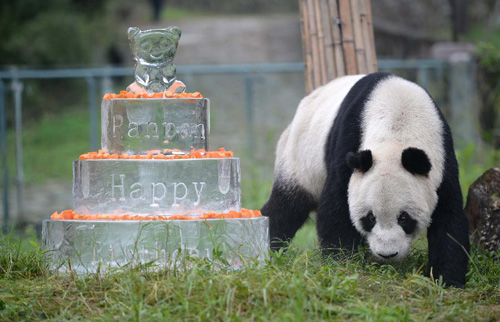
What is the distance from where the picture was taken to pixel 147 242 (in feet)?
14.8

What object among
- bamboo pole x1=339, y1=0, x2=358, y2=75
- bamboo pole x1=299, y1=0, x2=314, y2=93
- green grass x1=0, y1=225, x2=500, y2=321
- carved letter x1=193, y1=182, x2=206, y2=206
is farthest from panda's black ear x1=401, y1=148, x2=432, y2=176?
bamboo pole x1=299, y1=0, x2=314, y2=93

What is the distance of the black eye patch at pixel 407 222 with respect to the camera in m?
4.58

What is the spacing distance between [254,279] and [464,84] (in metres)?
8.86

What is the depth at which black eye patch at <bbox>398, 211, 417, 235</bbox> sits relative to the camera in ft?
15.0

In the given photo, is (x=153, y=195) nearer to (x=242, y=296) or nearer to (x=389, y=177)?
(x=242, y=296)

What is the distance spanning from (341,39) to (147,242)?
3226 mm

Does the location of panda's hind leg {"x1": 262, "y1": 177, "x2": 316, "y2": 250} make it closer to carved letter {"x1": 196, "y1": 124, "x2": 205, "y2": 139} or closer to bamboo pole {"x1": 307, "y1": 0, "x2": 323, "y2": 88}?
carved letter {"x1": 196, "y1": 124, "x2": 205, "y2": 139}

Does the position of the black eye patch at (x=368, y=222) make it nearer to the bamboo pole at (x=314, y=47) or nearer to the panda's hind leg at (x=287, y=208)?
the panda's hind leg at (x=287, y=208)

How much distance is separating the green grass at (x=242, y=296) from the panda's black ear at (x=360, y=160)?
2.18ft

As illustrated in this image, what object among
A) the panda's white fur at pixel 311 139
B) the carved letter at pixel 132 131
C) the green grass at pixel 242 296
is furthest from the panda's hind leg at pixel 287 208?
the carved letter at pixel 132 131

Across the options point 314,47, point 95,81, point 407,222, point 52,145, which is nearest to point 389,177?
point 407,222

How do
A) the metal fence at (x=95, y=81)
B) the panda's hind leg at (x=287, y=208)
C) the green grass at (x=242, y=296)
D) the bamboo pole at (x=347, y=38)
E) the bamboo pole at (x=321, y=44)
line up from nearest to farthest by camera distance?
the green grass at (x=242, y=296) < the panda's hind leg at (x=287, y=208) < the bamboo pole at (x=347, y=38) < the bamboo pole at (x=321, y=44) < the metal fence at (x=95, y=81)

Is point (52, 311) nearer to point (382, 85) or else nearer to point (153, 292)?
point (153, 292)

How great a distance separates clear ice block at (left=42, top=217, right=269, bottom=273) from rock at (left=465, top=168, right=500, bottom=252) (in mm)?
2095
